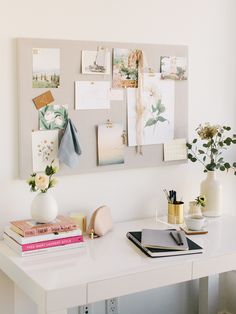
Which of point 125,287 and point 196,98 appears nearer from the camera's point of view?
point 125,287

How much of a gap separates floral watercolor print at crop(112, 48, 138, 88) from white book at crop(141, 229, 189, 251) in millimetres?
683

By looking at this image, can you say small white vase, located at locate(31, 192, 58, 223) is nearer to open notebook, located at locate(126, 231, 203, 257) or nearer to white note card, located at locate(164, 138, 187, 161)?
open notebook, located at locate(126, 231, 203, 257)

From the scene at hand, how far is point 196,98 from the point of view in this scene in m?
2.76

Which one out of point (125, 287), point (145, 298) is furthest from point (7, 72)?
point (145, 298)

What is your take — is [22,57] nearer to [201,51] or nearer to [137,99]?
[137,99]

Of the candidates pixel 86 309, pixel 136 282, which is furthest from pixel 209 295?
pixel 136 282

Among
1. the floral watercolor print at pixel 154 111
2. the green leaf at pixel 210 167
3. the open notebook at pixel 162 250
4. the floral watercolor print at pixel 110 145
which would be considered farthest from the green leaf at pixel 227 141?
the open notebook at pixel 162 250

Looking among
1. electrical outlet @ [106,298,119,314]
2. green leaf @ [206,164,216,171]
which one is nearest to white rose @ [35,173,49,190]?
electrical outlet @ [106,298,119,314]

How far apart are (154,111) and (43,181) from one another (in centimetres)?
72

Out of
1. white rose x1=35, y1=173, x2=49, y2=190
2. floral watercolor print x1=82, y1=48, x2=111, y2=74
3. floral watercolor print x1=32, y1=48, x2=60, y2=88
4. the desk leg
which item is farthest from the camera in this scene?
the desk leg

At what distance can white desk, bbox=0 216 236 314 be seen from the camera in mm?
1808

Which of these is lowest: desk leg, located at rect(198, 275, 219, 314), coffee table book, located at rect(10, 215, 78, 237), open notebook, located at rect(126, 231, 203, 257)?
desk leg, located at rect(198, 275, 219, 314)

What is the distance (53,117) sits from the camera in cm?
233

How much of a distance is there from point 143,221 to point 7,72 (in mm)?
939
